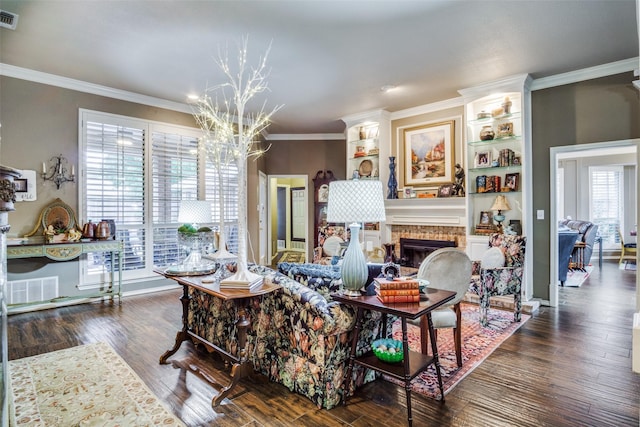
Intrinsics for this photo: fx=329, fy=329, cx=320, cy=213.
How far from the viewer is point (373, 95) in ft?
16.0

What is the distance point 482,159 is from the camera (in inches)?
186

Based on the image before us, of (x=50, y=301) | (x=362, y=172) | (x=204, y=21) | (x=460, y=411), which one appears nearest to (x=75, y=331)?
(x=50, y=301)

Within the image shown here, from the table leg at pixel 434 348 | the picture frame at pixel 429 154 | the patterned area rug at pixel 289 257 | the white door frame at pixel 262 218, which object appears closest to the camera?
the table leg at pixel 434 348

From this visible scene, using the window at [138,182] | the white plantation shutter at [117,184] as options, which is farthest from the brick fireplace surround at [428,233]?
the white plantation shutter at [117,184]

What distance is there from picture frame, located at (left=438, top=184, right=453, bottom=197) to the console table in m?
4.71

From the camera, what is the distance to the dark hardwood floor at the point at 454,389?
1992mm

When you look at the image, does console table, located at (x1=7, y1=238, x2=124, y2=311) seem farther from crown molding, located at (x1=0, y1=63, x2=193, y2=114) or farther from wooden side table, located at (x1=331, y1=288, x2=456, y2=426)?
wooden side table, located at (x1=331, y1=288, x2=456, y2=426)

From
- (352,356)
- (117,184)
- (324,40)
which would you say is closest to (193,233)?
(352,356)

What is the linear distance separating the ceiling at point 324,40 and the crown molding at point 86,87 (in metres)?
0.13

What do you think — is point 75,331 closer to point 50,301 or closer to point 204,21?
point 50,301

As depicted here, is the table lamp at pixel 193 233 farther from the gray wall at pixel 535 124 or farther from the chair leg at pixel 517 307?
the chair leg at pixel 517 307

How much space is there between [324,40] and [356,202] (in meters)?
2.13

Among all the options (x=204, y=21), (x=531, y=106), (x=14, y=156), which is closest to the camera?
(x=204, y=21)

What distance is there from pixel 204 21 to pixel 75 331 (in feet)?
11.0
